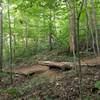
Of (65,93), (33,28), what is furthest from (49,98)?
(33,28)

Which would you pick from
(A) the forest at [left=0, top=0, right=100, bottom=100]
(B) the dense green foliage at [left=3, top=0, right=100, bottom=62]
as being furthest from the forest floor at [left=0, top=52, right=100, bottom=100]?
(B) the dense green foliage at [left=3, top=0, right=100, bottom=62]

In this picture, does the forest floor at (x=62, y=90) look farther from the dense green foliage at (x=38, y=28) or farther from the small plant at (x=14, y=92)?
the dense green foliage at (x=38, y=28)

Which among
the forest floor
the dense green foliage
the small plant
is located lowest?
the small plant

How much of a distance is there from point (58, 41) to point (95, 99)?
14492 mm

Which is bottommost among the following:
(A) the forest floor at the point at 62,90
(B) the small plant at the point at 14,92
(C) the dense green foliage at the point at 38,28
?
(B) the small plant at the point at 14,92

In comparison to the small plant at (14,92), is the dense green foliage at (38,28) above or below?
above

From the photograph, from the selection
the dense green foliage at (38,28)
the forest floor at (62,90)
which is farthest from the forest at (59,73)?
the dense green foliage at (38,28)

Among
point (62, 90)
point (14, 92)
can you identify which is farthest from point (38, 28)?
point (62, 90)

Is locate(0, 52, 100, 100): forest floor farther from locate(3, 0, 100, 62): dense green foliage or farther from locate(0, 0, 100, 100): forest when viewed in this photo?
locate(3, 0, 100, 62): dense green foliage

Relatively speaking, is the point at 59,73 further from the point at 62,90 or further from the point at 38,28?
the point at 38,28

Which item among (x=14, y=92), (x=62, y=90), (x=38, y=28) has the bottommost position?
(x=14, y=92)

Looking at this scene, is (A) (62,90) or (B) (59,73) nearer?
(A) (62,90)

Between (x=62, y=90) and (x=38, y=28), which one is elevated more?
(x=38, y=28)

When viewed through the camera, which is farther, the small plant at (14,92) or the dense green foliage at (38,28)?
the dense green foliage at (38,28)
